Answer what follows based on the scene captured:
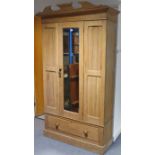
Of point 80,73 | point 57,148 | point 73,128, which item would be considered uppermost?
point 80,73

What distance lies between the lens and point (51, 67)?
307 centimetres

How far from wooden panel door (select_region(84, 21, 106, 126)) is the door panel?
0.31 ft

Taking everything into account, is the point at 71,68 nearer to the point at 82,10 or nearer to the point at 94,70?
the point at 94,70

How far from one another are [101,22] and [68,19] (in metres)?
0.52

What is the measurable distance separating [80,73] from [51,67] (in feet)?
1.76

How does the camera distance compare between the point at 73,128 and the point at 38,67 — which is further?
the point at 38,67

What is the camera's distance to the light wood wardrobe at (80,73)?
2.59 meters

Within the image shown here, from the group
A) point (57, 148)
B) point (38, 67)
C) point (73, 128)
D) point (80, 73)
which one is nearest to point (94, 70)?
point (80, 73)

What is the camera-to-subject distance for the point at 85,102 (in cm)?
281

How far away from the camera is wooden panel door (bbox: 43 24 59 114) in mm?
2984

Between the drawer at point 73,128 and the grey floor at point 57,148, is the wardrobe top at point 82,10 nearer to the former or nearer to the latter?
the drawer at point 73,128
